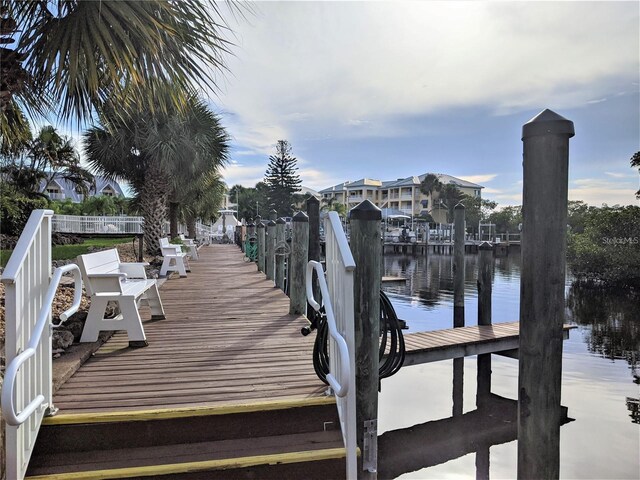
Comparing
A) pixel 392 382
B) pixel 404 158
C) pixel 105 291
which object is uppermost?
pixel 404 158

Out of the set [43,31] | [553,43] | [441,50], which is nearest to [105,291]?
[43,31]

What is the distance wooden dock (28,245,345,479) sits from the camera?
2.28 meters

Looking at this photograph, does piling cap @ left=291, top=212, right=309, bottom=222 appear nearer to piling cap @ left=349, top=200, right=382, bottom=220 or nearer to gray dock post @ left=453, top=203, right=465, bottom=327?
piling cap @ left=349, top=200, right=382, bottom=220

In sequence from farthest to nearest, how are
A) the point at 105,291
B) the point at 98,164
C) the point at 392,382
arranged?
the point at 98,164 → the point at 392,382 → the point at 105,291

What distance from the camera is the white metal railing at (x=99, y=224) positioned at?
2292 centimetres

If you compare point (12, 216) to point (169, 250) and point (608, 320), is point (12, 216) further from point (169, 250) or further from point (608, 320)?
point (608, 320)

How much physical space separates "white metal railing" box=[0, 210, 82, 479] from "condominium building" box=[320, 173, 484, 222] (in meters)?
72.4

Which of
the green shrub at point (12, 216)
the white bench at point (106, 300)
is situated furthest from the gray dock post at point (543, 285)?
the green shrub at point (12, 216)

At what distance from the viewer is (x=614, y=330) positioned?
41.3 feet

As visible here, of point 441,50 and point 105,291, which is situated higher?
point 441,50

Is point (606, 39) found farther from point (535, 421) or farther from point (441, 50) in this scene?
point (535, 421)

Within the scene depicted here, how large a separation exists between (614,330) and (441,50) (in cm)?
1008

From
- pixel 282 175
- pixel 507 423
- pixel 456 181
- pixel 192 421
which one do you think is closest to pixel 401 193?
pixel 456 181

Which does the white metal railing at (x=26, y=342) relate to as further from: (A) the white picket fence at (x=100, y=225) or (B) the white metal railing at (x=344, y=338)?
(A) the white picket fence at (x=100, y=225)
